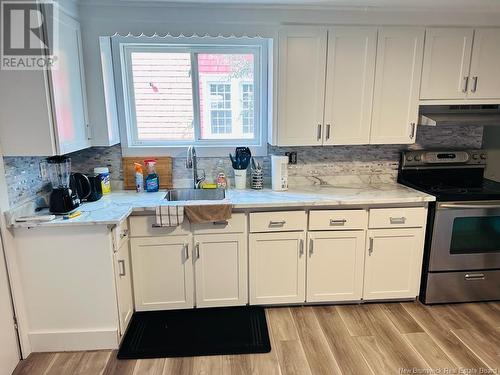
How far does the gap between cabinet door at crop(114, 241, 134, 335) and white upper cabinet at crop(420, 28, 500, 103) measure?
251 cm

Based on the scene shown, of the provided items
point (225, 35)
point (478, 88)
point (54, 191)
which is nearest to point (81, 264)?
point (54, 191)

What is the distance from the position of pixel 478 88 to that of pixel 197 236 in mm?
2439

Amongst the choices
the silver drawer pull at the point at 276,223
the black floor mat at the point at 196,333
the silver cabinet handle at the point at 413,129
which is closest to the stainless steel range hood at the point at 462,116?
the silver cabinet handle at the point at 413,129

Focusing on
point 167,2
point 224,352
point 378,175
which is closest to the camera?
point 224,352

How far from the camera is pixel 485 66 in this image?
2.63 metres

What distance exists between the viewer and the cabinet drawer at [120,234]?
7.07ft

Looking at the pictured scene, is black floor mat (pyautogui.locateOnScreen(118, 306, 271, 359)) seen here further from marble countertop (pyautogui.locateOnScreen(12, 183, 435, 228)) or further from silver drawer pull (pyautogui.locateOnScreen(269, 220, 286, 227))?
marble countertop (pyautogui.locateOnScreen(12, 183, 435, 228))

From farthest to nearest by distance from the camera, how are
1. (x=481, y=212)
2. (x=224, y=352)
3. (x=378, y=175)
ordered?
(x=378, y=175) < (x=481, y=212) < (x=224, y=352)

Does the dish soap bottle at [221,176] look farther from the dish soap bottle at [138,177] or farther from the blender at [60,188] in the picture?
the blender at [60,188]

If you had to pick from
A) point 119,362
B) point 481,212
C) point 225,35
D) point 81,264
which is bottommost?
point 119,362

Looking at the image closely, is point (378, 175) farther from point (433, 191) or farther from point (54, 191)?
point (54, 191)

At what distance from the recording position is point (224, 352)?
2205mm

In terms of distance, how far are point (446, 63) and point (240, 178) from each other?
5.99 feet

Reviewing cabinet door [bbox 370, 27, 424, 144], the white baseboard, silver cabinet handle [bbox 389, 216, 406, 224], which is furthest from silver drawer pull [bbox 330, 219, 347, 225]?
the white baseboard
